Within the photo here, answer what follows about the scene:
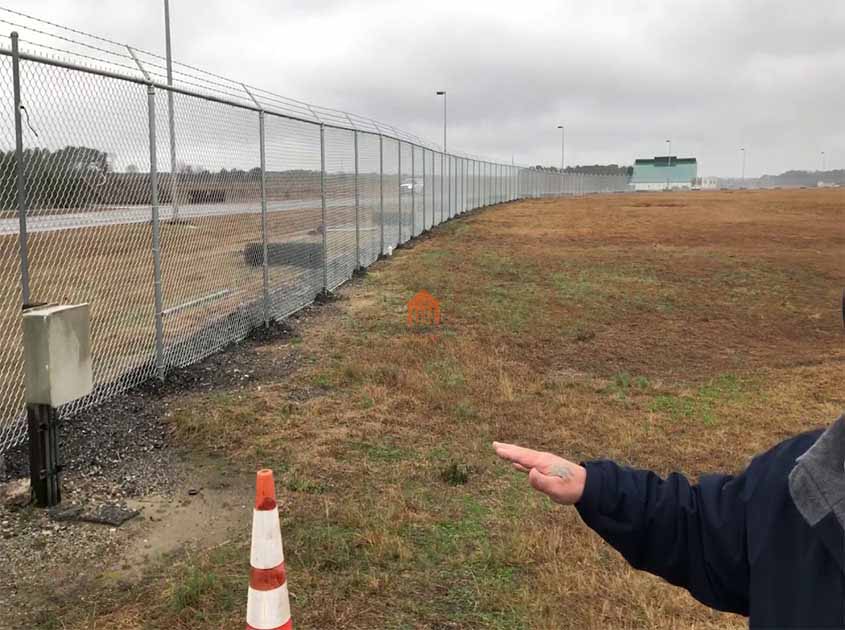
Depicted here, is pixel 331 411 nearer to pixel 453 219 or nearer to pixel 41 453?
pixel 41 453

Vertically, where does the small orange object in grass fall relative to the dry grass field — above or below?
above

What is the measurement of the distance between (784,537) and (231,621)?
2591 millimetres

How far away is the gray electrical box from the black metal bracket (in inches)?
2.9

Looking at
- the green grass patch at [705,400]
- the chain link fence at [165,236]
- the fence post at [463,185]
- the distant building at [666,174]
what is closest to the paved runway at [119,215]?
the chain link fence at [165,236]

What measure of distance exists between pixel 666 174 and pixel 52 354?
389ft

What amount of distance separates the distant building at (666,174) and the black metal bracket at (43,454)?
10719cm

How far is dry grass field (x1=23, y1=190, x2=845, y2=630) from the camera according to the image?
342cm

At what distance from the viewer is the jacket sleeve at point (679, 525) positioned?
5.26 ft

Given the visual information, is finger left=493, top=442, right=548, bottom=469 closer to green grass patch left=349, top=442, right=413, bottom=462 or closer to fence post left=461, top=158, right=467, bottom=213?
green grass patch left=349, top=442, right=413, bottom=462

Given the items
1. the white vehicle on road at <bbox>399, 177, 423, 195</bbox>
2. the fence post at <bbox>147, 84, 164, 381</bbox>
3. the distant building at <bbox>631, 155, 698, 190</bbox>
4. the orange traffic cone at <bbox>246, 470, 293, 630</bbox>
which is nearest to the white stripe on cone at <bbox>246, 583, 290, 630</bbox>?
the orange traffic cone at <bbox>246, 470, 293, 630</bbox>

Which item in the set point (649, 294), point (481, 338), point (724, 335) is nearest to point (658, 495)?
point (481, 338)

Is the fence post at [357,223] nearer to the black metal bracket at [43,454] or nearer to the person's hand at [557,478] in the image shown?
the black metal bracket at [43,454]

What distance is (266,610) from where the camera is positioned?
2.67 metres

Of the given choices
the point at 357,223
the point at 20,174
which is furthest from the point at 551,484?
the point at 357,223
